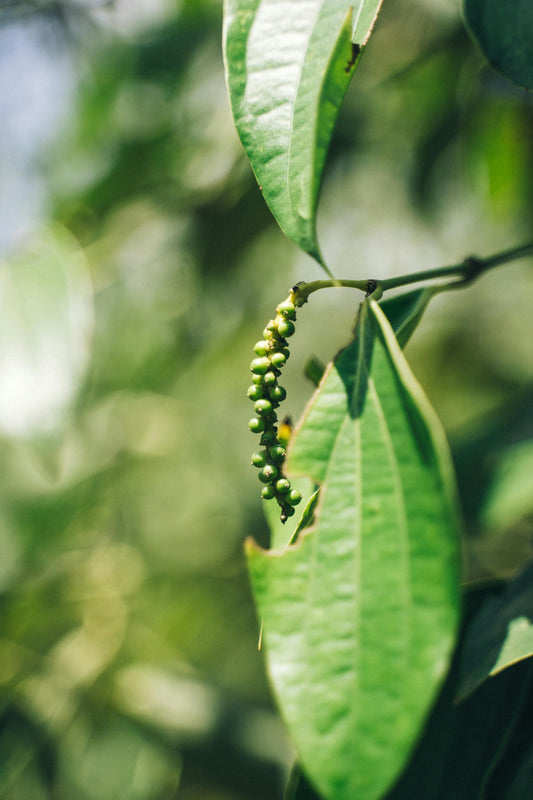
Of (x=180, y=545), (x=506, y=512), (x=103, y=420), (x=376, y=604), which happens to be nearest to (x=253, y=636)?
(x=180, y=545)

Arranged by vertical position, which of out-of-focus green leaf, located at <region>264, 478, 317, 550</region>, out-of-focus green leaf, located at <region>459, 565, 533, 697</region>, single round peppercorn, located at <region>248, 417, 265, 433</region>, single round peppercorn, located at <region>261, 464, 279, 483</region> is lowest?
out-of-focus green leaf, located at <region>459, 565, 533, 697</region>

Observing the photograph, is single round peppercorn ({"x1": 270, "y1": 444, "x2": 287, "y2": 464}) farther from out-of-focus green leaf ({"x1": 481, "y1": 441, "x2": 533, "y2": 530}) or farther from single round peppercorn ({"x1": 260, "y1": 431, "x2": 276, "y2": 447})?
out-of-focus green leaf ({"x1": 481, "y1": 441, "x2": 533, "y2": 530})

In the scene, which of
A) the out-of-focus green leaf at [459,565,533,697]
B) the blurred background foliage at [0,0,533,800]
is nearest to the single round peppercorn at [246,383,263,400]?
the out-of-focus green leaf at [459,565,533,697]

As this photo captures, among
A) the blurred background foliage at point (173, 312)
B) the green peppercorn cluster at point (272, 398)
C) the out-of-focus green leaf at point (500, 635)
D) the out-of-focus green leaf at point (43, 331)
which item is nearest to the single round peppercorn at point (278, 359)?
the green peppercorn cluster at point (272, 398)

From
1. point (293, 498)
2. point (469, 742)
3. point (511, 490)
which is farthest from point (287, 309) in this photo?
point (511, 490)

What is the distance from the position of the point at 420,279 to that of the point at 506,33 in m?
0.18

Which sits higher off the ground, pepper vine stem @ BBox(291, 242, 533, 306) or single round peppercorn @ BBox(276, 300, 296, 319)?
single round peppercorn @ BBox(276, 300, 296, 319)

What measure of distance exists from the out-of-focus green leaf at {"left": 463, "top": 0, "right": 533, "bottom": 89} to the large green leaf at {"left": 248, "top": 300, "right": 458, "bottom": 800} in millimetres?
237

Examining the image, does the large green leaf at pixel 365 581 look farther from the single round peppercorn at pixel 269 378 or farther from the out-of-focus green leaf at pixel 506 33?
the out-of-focus green leaf at pixel 506 33

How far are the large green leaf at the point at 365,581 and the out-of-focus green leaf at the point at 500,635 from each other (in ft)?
0.54

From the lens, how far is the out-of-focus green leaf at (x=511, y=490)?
0.79m

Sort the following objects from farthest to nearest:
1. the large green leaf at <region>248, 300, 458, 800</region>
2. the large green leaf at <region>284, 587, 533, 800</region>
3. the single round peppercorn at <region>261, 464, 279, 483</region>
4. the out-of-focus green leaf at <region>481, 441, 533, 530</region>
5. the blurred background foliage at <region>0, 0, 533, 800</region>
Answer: the blurred background foliage at <region>0, 0, 533, 800</region>
the out-of-focus green leaf at <region>481, 441, 533, 530</region>
the large green leaf at <region>284, 587, 533, 800</region>
the single round peppercorn at <region>261, 464, 279, 483</region>
the large green leaf at <region>248, 300, 458, 800</region>

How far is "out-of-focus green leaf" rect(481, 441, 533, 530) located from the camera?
787 mm

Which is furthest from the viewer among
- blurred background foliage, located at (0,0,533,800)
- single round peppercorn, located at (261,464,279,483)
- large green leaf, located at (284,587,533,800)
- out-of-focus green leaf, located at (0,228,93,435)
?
blurred background foliage, located at (0,0,533,800)
